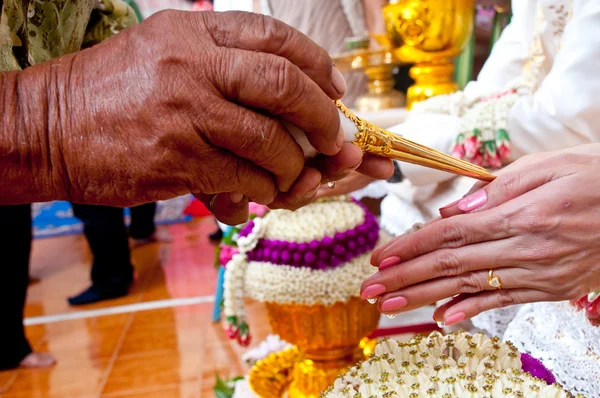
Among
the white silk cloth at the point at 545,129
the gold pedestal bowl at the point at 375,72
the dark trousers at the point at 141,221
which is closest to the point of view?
the white silk cloth at the point at 545,129

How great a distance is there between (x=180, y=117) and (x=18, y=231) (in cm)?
186

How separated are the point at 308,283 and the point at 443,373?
2.08 ft

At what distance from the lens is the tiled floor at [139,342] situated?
1852mm

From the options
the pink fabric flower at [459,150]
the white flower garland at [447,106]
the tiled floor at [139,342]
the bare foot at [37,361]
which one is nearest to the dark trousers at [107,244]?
the tiled floor at [139,342]

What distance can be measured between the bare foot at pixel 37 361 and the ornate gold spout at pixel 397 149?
191 centimetres

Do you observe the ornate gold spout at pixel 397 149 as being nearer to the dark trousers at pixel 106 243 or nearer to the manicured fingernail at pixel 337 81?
the manicured fingernail at pixel 337 81

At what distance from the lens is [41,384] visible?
1.95m

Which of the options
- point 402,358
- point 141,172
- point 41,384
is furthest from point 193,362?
point 141,172

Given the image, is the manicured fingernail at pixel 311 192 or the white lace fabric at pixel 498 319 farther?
the white lace fabric at pixel 498 319

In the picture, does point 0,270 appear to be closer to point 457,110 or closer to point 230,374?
point 230,374

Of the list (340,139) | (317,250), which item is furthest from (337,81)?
(317,250)

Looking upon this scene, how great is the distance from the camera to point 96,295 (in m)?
2.74

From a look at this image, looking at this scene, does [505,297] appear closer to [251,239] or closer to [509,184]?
[509,184]

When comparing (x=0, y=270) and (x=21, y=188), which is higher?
(x=21, y=188)
